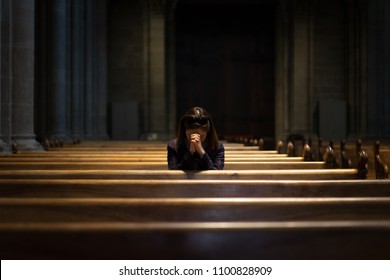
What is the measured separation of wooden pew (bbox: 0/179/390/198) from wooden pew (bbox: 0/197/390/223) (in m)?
0.84

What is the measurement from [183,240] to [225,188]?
6.28 ft

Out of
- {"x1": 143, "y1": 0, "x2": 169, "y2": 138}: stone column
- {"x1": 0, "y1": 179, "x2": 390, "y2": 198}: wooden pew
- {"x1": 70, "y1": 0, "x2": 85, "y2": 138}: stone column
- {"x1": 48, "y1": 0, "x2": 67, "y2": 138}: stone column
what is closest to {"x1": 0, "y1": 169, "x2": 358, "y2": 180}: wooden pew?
{"x1": 0, "y1": 179, "x2": 390, "y2": 198}: wooden pew

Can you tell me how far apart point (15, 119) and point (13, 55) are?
1.10 m

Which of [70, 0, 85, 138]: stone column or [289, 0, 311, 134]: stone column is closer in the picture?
[70, 0, 85, 138]: stone column

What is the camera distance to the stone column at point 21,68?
33.9 ft

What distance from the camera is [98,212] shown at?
11.2 ft

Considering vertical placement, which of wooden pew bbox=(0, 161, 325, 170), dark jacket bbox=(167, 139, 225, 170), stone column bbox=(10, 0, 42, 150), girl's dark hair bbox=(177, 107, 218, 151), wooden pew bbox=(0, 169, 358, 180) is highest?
stone column bbox=(10, 0, 42, 150)

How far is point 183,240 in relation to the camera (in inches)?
92.1

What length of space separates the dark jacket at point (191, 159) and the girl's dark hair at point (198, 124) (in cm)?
6

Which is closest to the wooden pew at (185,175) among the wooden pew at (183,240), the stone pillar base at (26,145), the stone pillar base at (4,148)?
the wooden pew at (183,240)

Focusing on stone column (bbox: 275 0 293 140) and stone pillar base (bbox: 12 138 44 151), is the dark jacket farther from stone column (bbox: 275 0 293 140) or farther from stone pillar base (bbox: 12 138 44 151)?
stone column (bbox: 275 0 293 140)

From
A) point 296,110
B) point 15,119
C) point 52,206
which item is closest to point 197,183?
point 52,206

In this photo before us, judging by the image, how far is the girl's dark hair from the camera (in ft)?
17.0
